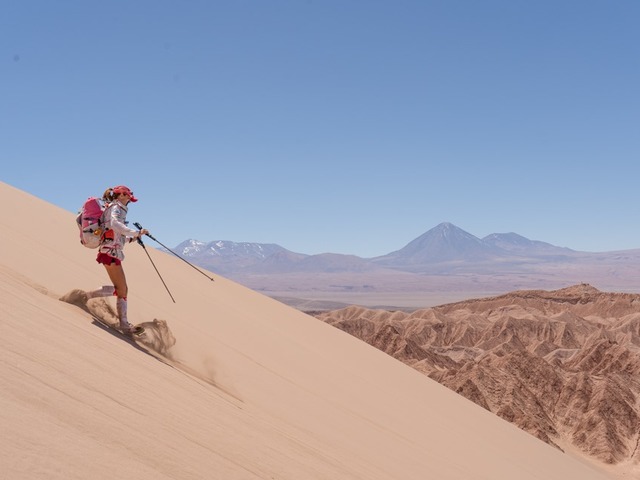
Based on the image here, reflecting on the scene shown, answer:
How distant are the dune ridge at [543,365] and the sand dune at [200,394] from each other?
19899 mm

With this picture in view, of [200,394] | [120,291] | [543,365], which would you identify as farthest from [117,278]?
[543,365]

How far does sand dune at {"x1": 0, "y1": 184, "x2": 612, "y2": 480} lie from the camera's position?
2.95 metres

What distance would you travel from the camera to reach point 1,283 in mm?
4750

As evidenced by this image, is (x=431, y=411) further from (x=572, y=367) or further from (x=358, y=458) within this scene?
(x=572, y=367)

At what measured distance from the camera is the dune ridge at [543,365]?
30.0 meters

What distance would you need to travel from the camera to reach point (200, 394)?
4.67m

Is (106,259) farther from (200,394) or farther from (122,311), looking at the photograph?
(200,394)

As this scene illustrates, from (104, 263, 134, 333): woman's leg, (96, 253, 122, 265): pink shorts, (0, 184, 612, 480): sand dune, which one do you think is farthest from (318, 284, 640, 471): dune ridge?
(96, 253, 122, 265): pink shorts

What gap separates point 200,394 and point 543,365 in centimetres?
3420

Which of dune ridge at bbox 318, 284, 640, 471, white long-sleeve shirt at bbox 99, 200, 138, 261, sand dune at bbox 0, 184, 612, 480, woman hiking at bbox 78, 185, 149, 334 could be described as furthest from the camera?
dune ridge at bbox 318, 284, 640, 471

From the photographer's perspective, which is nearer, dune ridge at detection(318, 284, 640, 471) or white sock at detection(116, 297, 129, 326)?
white sock at detection(116, 297, 129, 326)

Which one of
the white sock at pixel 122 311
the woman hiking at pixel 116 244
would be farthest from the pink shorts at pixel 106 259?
the white sock at pixel 122 311

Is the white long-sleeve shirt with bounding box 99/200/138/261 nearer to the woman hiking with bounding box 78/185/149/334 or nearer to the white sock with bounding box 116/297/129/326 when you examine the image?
the woman hiking with bounding box 78/185/149/334

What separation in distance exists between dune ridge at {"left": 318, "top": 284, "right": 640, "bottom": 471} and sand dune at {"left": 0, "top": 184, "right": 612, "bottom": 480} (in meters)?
19.9
